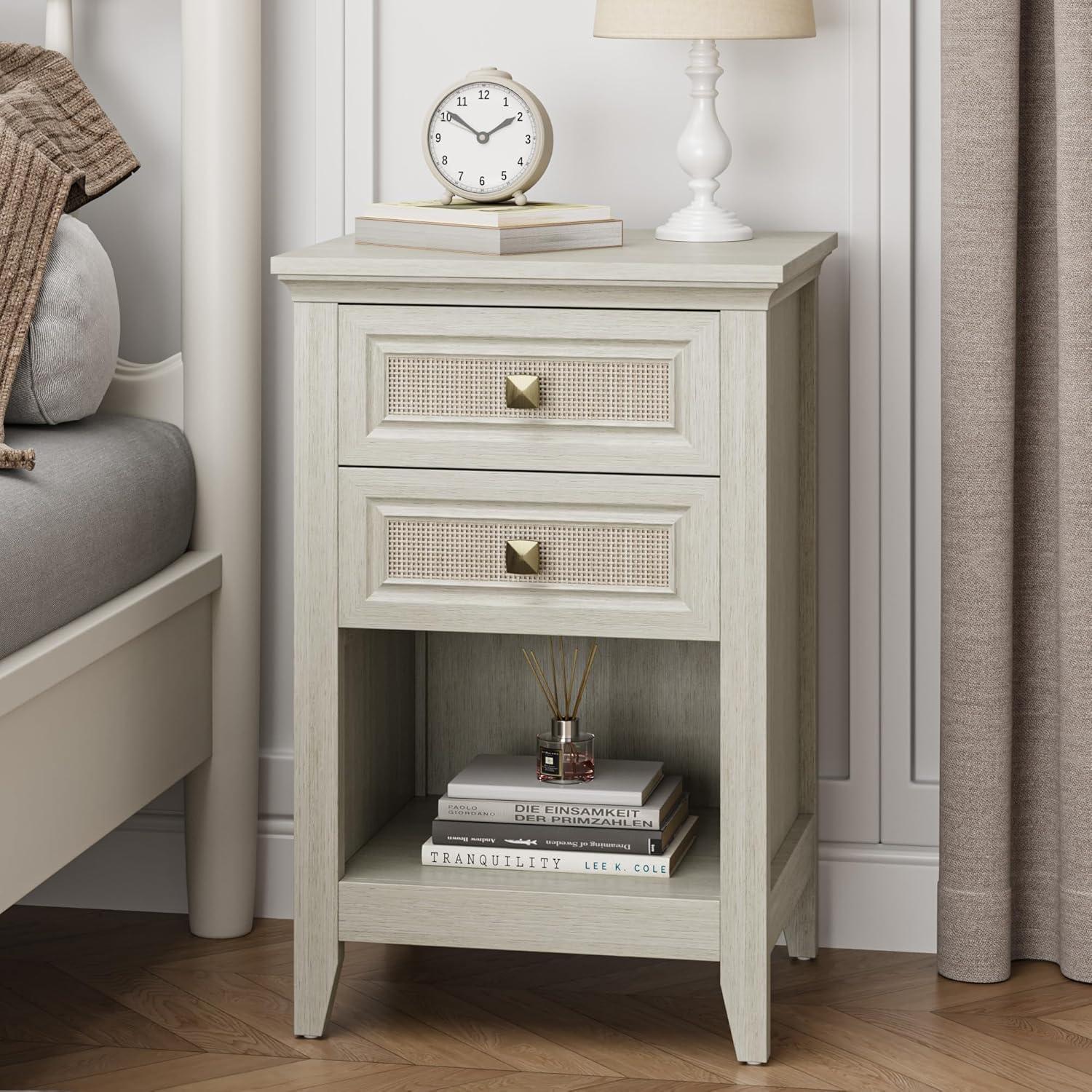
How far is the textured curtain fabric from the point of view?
1.68 metres

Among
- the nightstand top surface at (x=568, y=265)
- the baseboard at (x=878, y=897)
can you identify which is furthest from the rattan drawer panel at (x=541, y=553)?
the baseboard at (x=878, y=897)

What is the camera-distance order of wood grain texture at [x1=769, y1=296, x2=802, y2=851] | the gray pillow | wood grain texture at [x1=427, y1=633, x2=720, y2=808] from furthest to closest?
1. wood grain texture at [x1=427, y1=633, x2=720, y2=808]
2. the gray pillow
3. wood grain texture at [x1=769, y1=296, x2=802, y2=851]

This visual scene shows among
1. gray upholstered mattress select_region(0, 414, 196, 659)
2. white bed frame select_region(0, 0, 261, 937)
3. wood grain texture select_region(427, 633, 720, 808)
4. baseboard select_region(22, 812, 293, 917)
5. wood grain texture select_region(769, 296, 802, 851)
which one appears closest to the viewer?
gray upholstered mattress select_region(0, 414, 196, 659)

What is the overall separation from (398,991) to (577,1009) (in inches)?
7.7

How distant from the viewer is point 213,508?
1896mm

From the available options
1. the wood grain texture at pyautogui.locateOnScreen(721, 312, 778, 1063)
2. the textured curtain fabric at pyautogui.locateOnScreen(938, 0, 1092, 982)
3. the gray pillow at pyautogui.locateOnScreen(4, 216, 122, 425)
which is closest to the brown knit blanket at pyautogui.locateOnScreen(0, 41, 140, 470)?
the gray pillow at pyautogui.locateOnScreen(4, 216, 122, 425)

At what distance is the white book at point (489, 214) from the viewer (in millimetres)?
1590

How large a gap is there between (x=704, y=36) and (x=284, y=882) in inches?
43.1

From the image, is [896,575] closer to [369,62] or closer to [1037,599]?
[1037,599]

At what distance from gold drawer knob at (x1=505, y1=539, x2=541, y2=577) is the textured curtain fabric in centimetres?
47

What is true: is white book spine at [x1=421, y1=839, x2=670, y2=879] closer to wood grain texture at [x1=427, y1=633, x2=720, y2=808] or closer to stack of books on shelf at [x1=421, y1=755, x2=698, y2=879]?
stack of books on shelf at [x1=421, y1=755, x2=698, y2=879]

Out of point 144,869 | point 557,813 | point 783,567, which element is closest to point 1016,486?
point 783,567

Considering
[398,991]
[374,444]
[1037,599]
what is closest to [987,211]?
[1037,599]

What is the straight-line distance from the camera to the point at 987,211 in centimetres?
170
